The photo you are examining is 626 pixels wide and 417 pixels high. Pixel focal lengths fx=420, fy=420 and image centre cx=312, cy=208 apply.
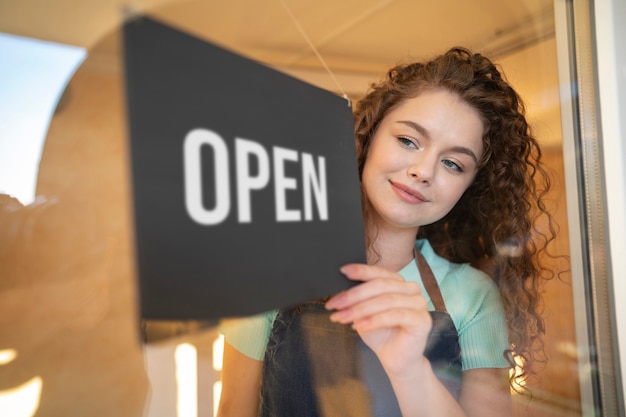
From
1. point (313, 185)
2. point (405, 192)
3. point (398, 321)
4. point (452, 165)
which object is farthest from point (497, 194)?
point (313, 185)

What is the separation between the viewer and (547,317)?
39.3 inches

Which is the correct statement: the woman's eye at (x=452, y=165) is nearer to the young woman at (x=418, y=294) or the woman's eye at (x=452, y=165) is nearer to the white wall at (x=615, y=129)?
the young woman at (x=418, y=294)

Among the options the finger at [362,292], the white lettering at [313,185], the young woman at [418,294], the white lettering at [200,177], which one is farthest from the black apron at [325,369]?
the white lettering at [200,177]

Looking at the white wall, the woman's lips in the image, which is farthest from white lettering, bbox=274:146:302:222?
the white wall

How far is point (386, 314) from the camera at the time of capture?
597 mm

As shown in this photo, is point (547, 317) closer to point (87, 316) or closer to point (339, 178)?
point (339, 178)

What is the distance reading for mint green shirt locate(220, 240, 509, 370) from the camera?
82 centimetres

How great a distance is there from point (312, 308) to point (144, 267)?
377 millimetres

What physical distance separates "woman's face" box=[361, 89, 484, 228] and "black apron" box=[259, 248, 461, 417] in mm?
208

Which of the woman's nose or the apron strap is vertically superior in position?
the woman's nose

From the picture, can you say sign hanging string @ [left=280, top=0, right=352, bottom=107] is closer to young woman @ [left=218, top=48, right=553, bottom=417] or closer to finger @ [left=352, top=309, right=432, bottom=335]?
young woman @ [left=218, top=48, right=553, bottom=417]

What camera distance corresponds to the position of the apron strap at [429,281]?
81 cm

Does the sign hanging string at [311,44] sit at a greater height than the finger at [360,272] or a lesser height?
greater

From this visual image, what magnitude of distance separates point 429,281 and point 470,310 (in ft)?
0.35
